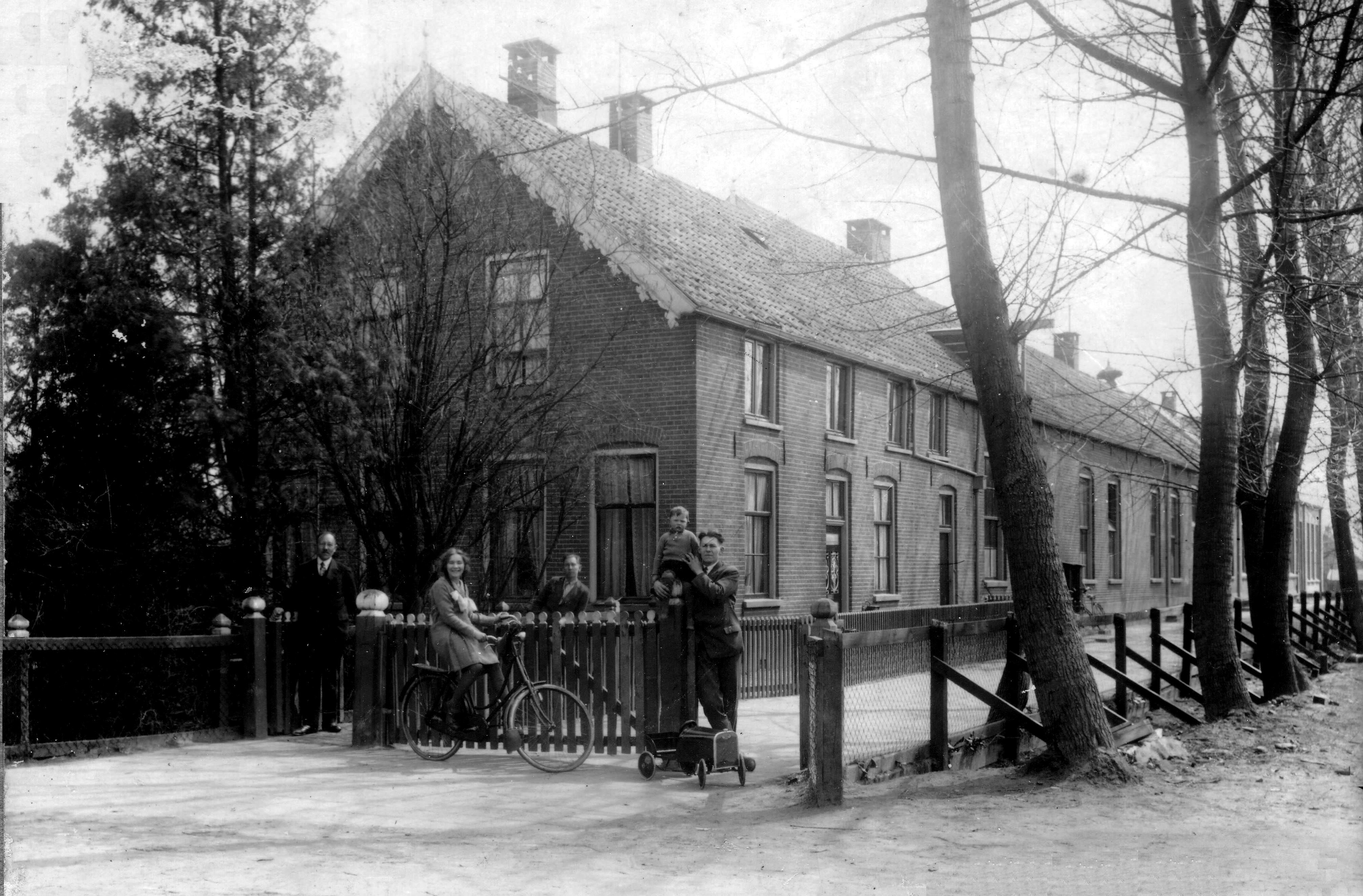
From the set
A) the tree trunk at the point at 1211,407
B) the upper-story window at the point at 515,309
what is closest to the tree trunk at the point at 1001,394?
the tree trunk at the point at 1211,407

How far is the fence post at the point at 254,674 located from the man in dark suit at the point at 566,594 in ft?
12.5

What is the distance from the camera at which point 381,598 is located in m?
11.5

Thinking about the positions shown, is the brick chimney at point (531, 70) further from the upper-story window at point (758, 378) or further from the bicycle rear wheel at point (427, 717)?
the bicycle rear wheel at point (427, 717)

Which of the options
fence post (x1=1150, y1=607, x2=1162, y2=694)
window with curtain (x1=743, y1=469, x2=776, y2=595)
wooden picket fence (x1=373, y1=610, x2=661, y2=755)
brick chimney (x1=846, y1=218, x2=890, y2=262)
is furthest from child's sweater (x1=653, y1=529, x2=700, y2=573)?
brick chimney (x1=846, y1=218, x2=890, y2=262)

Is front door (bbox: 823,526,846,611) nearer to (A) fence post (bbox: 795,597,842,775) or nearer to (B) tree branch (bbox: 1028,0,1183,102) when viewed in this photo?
A: (B) tree branch (bbox: 1028,0,1183,102)

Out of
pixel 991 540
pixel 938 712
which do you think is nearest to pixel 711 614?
pixel 938 712

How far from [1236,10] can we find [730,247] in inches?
521

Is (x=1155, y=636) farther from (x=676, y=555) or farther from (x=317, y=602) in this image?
(x=317, y=602)

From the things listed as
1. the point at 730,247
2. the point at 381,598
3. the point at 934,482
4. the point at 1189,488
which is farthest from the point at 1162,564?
the point at 381,598

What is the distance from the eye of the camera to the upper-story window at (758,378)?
1973 cm

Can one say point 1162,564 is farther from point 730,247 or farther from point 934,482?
point 730,247

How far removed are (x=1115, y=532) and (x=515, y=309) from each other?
2755 centimetres

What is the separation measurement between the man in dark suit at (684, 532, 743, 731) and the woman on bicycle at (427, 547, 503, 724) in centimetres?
175

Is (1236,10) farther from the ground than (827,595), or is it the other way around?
(1236,10)
